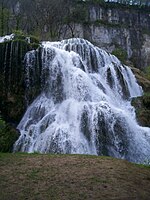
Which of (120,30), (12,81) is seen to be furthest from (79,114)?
(120,30)

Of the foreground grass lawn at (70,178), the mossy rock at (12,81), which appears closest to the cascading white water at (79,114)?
the mossy rock at (12,81)

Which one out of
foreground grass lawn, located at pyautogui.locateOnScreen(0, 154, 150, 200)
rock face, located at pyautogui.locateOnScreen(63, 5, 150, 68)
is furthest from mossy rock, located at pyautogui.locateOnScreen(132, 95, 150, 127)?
rock face, located at pyautogui.locateOnScreen(63, 5, 150, 68)

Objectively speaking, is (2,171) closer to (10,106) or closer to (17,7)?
(10,106)

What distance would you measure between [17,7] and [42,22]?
19.3ft

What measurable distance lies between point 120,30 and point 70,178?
38640 millimetres

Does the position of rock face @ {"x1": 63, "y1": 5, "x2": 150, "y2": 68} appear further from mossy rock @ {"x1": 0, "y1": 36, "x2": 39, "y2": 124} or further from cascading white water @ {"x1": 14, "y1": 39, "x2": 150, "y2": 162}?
mossy rock @ {"x1": 0, "y1": 36, "x2": 39, "y2": 124}

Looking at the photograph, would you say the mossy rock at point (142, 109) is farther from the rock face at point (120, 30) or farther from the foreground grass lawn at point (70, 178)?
the rock face at point (120, 30)

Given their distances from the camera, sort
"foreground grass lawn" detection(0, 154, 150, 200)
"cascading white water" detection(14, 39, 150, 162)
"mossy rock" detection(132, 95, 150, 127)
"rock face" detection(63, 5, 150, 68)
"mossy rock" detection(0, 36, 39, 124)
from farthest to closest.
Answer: "rock face" detection(63, 5, 150, 68)
"mossy rock" detection(132, 95, 150, 127)
"mossy rock" detection(0, 36, 39, 124)
"cascading white water" detection(14, 39, 150, 162)
"foreground grass lawn" detection(0, 154, 150, 200)

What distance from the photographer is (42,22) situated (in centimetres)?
3675

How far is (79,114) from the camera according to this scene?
14.8 m

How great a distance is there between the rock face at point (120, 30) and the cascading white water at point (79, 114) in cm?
2062

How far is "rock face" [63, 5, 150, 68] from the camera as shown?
137 feet

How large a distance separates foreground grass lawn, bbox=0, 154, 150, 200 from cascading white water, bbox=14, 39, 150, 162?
4.74 m

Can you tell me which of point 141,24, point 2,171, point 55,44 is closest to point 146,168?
point 2,171
